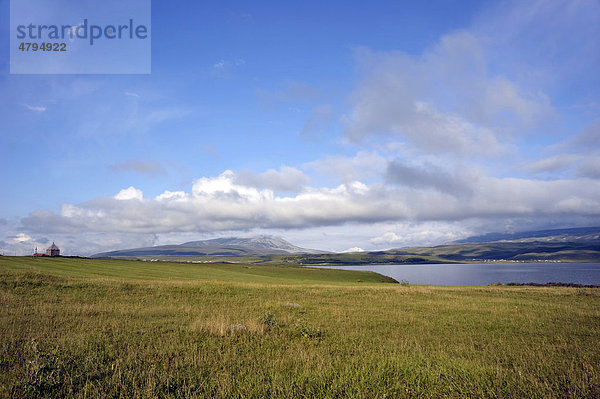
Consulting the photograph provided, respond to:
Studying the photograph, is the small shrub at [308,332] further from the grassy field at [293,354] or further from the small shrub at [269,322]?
the small shrub at [269,322]

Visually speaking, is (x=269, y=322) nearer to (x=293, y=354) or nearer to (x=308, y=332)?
(x=308, y=332)

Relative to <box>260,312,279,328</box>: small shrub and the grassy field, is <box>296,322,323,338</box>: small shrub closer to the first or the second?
the grassy field

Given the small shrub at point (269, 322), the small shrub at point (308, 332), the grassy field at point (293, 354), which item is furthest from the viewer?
the small shrub at point (269, 322)

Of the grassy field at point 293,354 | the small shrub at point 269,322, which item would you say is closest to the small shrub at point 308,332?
the grassy field at point 293,354

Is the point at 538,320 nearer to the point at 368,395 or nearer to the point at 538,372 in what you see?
the point at 538,372

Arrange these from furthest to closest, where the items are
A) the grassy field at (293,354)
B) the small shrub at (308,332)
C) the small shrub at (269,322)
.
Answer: the small shrub at (269,322)
the small shrub at (308,332)
the grassy field at (293,354)

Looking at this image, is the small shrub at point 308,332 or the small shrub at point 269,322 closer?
the small shrub at point 308,332

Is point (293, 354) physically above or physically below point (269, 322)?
above

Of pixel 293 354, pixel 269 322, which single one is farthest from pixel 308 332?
pixel 293 354

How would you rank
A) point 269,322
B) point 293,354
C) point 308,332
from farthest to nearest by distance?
1. point 269,322
2. point 308,332
3. point 293,354

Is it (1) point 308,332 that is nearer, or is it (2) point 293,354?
(2) point 293,354

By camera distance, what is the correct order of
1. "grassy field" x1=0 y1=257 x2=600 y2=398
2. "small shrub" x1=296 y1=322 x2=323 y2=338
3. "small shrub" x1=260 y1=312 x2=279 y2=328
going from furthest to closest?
"small shrub" x1=260 y1=312 x2=279 y2=328
"small shrub" x1=296 y1=322 x2=323 y2=338
"grassy field" x1=0 y1=257 x2=600 y2=398

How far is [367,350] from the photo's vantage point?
10977 millimetres

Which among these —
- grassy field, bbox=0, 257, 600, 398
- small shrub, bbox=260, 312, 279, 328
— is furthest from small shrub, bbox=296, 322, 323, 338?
small shrub, bbox=260, 312, 279, 328
